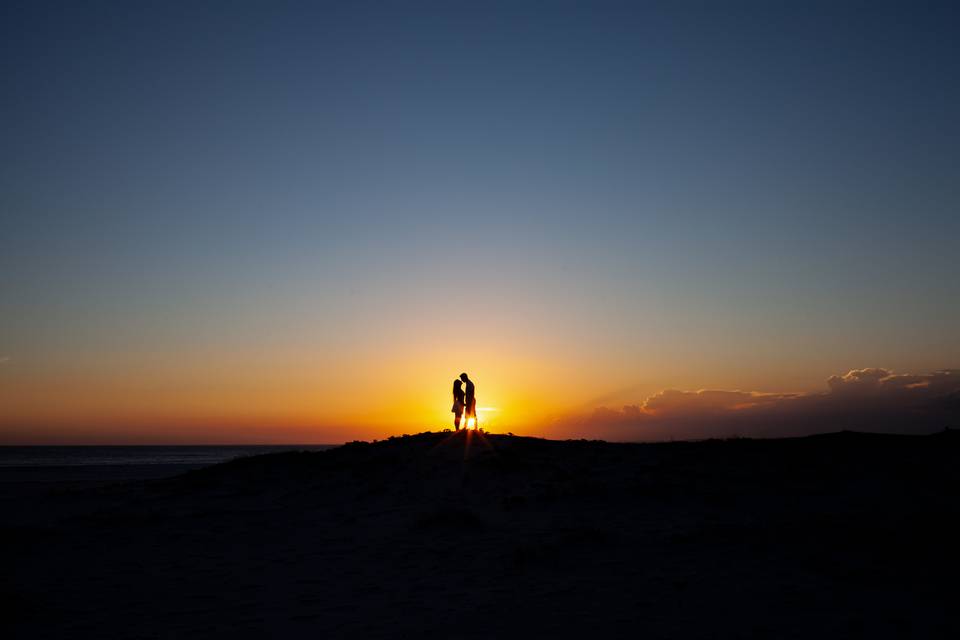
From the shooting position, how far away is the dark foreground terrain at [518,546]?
9914mm

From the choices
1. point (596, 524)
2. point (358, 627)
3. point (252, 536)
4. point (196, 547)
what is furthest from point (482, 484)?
point (358, 627)

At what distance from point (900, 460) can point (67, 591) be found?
21.5m

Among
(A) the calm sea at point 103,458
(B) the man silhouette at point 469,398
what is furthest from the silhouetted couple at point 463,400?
(A) the calm sea at point 103,458

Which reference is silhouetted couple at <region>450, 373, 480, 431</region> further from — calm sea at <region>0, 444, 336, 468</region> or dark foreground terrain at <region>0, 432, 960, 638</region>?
calm sea at <region>0, 444, 336, 468</region>

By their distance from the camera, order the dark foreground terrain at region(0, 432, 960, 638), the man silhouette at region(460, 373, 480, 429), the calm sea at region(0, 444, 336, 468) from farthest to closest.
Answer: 1. the calm sea at region(0, 444, 336, 468)
2. the man silhouette at region(460, 373, 480, 429)
3. the dark foreground terrain at region(0, 432, 960, 638)

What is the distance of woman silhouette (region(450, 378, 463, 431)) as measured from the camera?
86.6 ft

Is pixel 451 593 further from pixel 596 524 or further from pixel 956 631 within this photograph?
pixel 956 631

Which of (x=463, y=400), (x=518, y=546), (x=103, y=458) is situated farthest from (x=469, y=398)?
(x=103, y=458)

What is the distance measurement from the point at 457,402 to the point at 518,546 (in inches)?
518

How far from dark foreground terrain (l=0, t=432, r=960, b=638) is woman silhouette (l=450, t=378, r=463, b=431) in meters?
2.72

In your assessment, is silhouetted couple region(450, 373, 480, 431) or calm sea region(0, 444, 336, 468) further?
calm sea region(0, 444, 336, 468)

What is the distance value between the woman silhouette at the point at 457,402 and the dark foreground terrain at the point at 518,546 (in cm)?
272

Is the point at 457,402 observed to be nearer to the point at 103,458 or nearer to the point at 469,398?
the point at 469,398

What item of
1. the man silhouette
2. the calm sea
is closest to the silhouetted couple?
the man silhouette
